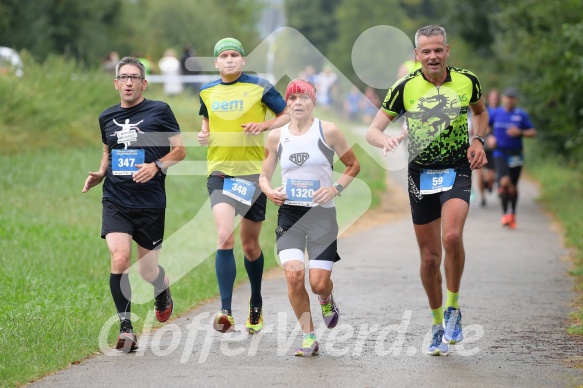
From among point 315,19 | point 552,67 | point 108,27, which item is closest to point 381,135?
point 552,67

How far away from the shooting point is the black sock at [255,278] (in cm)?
912

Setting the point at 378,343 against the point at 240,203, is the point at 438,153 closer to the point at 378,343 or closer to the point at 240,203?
the point at 378,343

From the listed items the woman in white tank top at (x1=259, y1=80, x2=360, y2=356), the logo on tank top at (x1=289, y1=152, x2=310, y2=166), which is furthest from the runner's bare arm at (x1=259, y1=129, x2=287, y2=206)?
the logo on tank top at (x1=289, y1=152, x2=310, y2=166)

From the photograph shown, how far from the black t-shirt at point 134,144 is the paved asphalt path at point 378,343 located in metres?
1.18

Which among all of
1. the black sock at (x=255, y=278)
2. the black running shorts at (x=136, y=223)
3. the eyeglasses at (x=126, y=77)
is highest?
the eyeglasses at (x=126, y=77)

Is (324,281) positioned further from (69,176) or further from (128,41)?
(128,41)

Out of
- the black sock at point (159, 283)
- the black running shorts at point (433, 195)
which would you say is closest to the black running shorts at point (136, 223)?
the black sock at point (159, 283)

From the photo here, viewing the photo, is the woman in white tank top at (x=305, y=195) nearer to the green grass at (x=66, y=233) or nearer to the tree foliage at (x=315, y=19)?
the green grass at (x=66, y=233)

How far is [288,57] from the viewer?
7025 cm

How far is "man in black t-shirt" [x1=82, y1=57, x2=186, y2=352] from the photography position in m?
8.49

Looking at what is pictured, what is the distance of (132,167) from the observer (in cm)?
859

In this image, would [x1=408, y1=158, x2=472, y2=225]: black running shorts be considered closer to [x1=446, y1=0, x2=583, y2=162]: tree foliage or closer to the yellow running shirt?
the yellow running shirt

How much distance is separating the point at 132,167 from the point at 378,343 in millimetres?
2378

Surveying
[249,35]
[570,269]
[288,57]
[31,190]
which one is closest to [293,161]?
[570,269]
